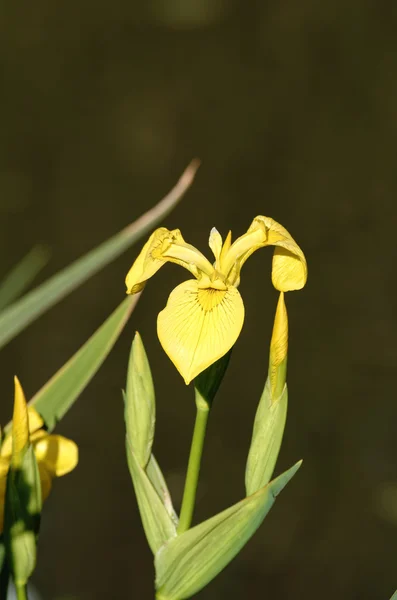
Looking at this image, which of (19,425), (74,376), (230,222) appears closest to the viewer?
(19,425)

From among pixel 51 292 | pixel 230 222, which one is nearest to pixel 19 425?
pixel 51 292

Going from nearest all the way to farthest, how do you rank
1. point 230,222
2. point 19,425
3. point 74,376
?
point 19,425 → point 74,376 → point 230,222

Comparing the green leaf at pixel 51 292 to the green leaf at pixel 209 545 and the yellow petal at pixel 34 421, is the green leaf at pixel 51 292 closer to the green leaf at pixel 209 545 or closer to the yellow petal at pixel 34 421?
the yellow petal at pixel 34 421

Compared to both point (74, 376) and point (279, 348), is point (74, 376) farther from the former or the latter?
point (279, 348)

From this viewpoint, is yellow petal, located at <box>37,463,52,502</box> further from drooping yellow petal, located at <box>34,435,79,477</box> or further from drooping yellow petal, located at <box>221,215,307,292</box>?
drooping yellow petal, located at <box>221,215,307,292</box>

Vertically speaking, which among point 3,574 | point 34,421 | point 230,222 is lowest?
point 3,574

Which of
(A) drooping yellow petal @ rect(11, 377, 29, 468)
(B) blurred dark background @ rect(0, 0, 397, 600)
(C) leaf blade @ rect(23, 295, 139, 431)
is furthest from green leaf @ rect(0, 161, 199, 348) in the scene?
(B) blurred dark background @ rect(0, 0, 397, 600)
